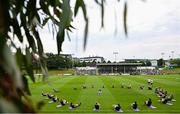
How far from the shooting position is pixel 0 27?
5.90 ft

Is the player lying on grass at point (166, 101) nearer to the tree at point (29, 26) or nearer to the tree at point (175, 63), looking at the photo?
the tree at point (29, 26)

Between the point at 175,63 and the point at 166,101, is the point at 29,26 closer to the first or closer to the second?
the point at 166,101

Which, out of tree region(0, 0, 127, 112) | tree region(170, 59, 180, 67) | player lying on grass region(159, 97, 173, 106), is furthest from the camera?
tree region(170, 59, 180, 67)

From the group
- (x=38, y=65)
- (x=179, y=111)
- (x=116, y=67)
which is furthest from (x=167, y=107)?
(x=116, y=67)

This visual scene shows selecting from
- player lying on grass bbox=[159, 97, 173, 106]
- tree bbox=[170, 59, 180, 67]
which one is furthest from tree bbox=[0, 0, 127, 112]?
tree bbox=[170, 59, 180, 67]

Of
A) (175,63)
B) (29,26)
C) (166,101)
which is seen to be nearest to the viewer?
(29,26)

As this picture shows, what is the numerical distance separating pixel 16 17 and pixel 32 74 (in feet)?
1.39

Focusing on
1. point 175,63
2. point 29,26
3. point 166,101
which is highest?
point 175,63

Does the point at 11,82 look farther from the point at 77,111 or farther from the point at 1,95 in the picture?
the point at 77,111

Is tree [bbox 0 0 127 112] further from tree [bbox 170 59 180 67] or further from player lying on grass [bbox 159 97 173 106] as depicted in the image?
tree [bbox 170 59 180 67]

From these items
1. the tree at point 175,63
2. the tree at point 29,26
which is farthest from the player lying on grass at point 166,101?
the tree at point 175,63

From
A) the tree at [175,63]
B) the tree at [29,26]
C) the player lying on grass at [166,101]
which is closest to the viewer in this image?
the tree at [29,26]

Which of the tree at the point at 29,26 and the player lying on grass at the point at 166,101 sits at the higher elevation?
the tree at the point at 29,26

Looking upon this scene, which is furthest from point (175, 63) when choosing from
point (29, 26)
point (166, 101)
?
point (29, 26)
